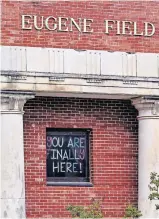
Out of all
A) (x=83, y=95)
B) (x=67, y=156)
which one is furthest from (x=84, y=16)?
A: (x=67, y=156)

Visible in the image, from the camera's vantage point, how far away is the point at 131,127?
2911cm

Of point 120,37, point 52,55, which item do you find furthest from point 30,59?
point 120,37

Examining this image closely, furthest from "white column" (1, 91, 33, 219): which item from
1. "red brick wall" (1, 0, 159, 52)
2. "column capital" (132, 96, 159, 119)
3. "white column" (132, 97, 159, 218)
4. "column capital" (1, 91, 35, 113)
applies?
"white column" (132, 97, 159, 218)

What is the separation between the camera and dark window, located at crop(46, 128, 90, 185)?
28688mm

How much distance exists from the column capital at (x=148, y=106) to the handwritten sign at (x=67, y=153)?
1.43 meters

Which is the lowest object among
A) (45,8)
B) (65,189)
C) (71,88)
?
(65,189)

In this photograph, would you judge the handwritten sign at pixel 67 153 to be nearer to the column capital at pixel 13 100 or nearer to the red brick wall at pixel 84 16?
the column capital at pixel 13 100

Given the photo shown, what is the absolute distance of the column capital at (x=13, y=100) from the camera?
89.1ft

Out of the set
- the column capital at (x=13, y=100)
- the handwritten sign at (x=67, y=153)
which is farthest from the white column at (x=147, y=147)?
the column capital at (x=13, y=100)

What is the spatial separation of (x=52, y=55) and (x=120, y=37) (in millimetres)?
1751

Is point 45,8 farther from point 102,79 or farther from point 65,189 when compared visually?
point 65,189

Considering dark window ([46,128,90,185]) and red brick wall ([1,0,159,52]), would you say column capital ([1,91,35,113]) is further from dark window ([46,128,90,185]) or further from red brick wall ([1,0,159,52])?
dark window ([46,128,90,185])

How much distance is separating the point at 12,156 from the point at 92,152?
2.34 m

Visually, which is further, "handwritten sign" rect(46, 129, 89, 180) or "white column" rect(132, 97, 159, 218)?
"handwritten sign" rect(46, 129, 89, 180)
